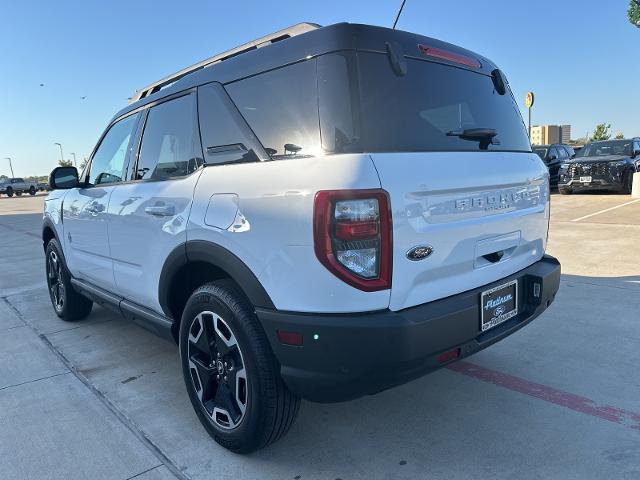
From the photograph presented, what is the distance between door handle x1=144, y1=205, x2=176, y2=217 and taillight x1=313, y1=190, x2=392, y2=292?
43.9 inches

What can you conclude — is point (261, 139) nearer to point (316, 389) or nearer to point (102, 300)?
point (316, 389)

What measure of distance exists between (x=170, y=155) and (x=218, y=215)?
831 millimetres

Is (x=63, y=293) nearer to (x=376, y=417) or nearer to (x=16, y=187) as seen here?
(x=376, y=417)

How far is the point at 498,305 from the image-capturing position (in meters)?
2.38

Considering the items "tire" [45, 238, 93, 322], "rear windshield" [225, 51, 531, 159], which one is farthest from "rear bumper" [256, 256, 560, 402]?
"tire" [45, 238, 93, 322]

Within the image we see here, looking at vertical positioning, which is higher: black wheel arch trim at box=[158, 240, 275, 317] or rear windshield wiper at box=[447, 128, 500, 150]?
rear windshield wiper at box=[447, 128, 500, 150]

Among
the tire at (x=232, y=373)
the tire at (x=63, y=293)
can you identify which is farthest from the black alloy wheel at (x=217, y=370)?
the tire at (x=63, y=293)

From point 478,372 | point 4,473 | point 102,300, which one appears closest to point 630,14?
point 478,372

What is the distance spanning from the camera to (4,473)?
2381 mm

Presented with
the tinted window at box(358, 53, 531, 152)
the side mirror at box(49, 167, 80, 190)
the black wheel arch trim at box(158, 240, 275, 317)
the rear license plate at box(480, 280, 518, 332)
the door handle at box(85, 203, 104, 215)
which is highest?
the tinted window at box(358, 53, 531, 152)

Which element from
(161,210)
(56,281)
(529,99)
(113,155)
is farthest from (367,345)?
(529,99)

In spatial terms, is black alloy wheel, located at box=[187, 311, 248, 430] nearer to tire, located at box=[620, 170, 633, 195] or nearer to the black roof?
the black roof

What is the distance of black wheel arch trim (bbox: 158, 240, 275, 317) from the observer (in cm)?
211

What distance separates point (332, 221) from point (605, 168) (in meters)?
13.3
